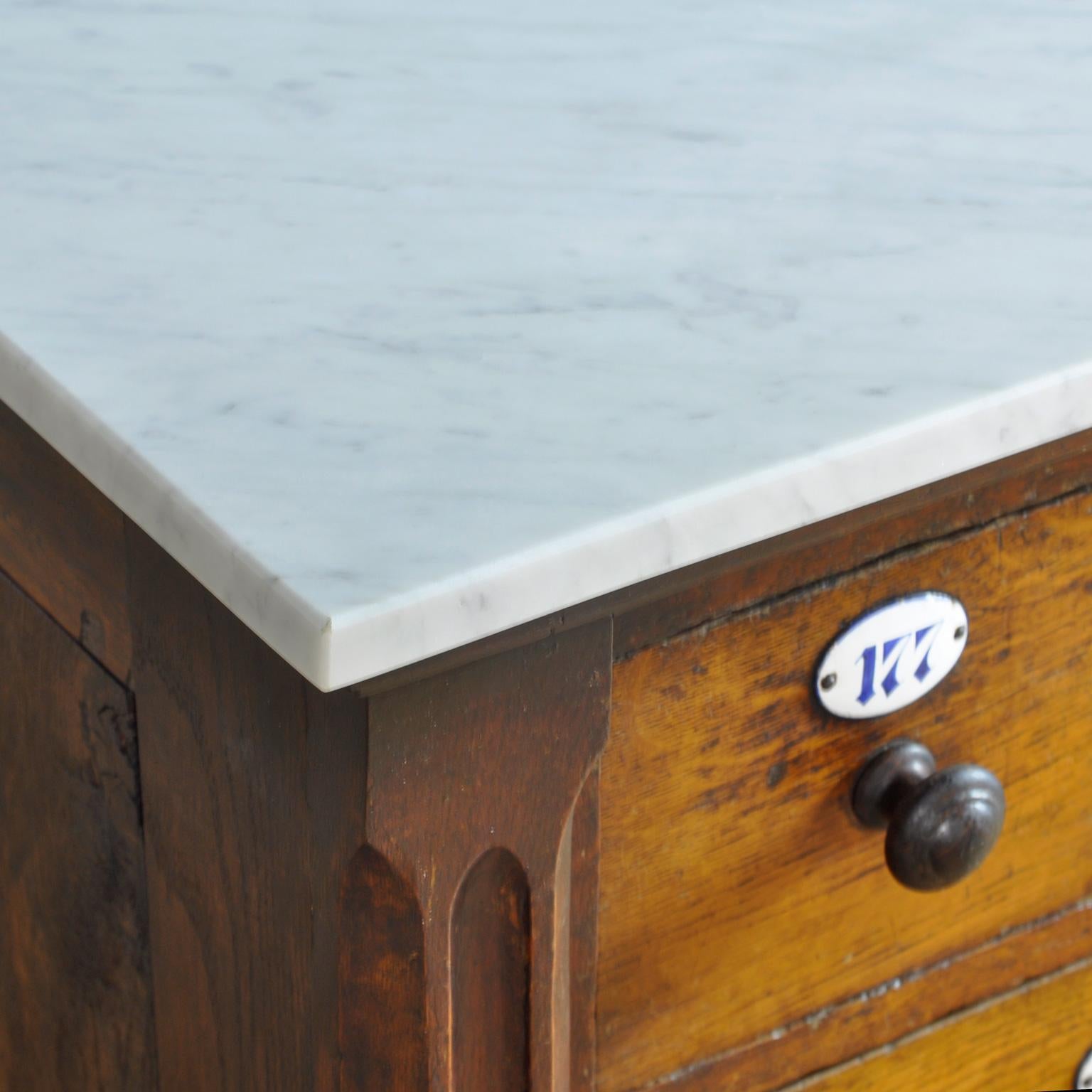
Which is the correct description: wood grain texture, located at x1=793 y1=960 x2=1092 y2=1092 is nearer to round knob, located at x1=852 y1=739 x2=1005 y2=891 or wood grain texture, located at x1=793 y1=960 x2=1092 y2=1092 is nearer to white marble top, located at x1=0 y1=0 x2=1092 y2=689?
round knob, located at x1=852 y1=739 x2=1005 y2=891

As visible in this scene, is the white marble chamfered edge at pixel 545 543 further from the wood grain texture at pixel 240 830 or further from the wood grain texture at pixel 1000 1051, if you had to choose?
the wood grain texture at pixel 1000 1051

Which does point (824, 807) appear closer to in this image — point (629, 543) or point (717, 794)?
point (717, 794)

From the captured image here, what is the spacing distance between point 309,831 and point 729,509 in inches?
6.1

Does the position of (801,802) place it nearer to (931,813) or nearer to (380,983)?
(931,813)

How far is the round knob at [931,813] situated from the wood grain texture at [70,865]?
0.86 feet

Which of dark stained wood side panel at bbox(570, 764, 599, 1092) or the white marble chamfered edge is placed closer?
the white marble chamfered edge

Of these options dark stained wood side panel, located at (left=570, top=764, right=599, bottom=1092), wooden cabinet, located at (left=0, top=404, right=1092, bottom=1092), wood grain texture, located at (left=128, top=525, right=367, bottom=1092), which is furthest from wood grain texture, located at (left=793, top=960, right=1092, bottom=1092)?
wood grain texture, located at (left=128, top=525, right=367, bottom=1092)

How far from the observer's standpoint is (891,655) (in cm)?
58

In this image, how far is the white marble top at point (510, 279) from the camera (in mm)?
433

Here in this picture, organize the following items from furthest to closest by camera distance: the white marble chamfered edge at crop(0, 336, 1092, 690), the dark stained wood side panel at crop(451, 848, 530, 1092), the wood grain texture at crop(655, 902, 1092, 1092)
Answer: the wood grain texture at crop(655, 902, 1092, 1092) < the dark stained wood side panel at crop(451, 848, 530, 1092) < the white marble chamfered edge at crop(0, 336, 1092, 690)

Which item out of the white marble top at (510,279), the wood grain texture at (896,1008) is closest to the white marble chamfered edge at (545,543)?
the white marble top at (510,279)

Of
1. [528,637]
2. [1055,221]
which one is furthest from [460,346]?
[1055,221]

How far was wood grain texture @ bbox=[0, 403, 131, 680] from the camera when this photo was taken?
0.57 m

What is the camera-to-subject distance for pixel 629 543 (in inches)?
16.9
